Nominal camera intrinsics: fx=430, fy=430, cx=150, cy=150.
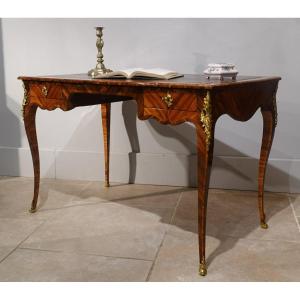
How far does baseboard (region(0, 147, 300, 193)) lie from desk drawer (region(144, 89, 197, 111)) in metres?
1.14

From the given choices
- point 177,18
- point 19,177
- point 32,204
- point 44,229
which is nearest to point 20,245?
point 44,229

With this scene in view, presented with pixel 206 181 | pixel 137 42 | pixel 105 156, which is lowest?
pixel 105 156

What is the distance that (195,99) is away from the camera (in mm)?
1647

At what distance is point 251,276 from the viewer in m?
1.73

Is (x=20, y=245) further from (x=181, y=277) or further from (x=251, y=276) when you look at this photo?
(x=251, y=276)

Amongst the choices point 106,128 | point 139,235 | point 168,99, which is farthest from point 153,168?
point 168,99

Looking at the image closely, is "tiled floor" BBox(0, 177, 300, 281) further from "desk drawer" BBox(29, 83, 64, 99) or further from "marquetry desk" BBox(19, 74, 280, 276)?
"desk drawer" BBox(29, 83, 64, 99)

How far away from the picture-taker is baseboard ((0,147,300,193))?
8.99ft

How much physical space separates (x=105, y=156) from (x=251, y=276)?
141cm

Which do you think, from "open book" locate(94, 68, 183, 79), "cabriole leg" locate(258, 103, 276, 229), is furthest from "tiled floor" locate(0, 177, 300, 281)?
"open book" locate(94, 68, 183, 79)

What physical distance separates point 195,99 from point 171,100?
11 centimetres

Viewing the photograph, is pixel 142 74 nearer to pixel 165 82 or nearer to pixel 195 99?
pixel 165 82

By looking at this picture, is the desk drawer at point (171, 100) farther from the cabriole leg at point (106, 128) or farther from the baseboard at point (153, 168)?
the baseboard at point (153, 168)

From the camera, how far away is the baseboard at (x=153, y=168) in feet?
8.99
